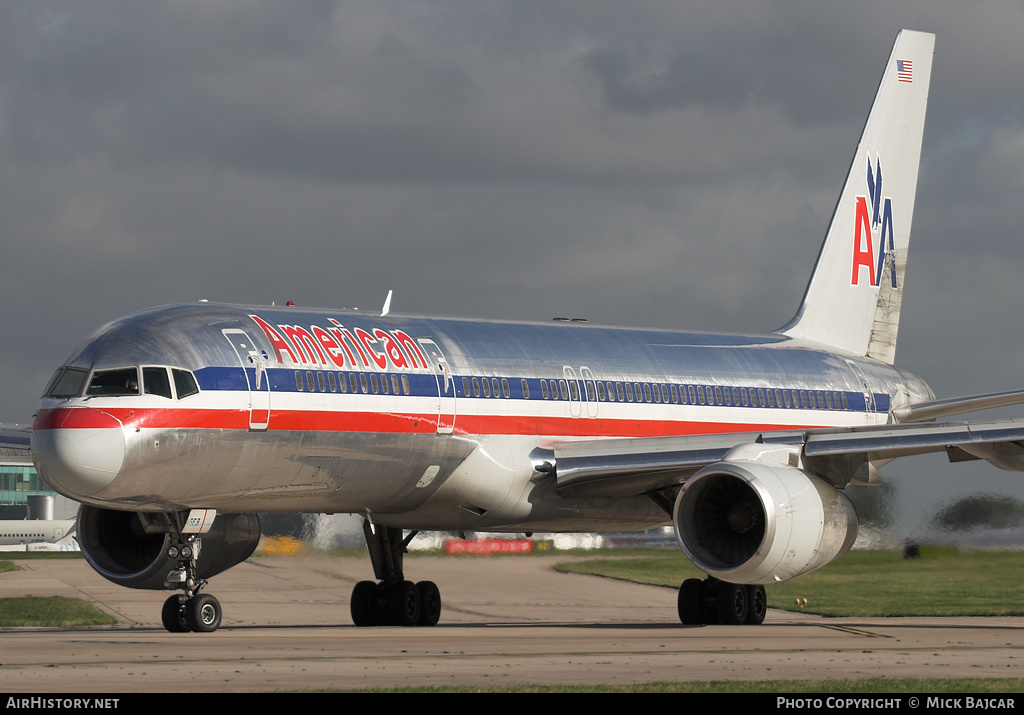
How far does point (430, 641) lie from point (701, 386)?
9610 mm

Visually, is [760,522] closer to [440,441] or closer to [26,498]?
[440,441]

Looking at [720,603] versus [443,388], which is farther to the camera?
[720,603]

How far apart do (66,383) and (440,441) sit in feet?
18.8

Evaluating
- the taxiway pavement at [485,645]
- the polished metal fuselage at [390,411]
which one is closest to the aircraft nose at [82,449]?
the polished metal fuselage at [390,411]

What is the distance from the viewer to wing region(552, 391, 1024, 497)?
2370 centimetres

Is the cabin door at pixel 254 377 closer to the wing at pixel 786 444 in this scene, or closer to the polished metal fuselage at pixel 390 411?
the polished metal fuselage at pixel 390 411

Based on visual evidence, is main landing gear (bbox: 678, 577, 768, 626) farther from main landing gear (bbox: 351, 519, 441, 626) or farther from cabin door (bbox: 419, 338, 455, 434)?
cabin door (bbox: 419, 338, 455, 434)

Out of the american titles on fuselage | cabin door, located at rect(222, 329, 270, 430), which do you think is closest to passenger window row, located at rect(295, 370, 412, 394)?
the american titles on fuselage

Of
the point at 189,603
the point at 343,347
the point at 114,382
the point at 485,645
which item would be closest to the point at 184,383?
the point at 114,382

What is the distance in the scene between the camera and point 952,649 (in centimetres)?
2039

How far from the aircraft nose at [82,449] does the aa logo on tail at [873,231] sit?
1887cm

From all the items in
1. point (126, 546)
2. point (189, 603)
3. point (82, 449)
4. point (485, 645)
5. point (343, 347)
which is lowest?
point (485, 645)

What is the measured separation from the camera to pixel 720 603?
27797mm

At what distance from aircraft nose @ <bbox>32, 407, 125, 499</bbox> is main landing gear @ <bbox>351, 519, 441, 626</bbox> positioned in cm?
728
